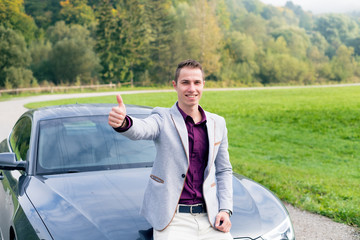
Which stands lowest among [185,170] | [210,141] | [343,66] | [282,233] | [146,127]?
[343,66]

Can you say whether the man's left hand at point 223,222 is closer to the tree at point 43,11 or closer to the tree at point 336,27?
the tree at point 43,11

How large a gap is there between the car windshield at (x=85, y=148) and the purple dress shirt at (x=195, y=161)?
4.31 feet

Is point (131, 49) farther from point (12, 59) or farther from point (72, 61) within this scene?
point (12, 59)

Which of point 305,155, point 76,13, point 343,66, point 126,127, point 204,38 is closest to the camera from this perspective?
point 126,127

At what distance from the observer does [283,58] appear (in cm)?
7506

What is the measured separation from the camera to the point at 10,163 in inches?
135

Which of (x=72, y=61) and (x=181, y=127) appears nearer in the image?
(x=181, y=127)

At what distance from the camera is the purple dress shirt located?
231cm

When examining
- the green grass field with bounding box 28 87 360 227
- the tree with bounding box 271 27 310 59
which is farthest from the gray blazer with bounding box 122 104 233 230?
the tree with bounding box 271 27 310 59

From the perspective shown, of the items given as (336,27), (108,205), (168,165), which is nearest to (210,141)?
(168,165)

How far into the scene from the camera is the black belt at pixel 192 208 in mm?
2293

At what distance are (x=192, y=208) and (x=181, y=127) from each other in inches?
18.1

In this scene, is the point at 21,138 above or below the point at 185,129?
below

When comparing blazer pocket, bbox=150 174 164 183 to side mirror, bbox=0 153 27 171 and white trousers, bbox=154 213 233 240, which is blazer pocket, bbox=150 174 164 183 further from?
side mirror, bbox=0 153 27 171
